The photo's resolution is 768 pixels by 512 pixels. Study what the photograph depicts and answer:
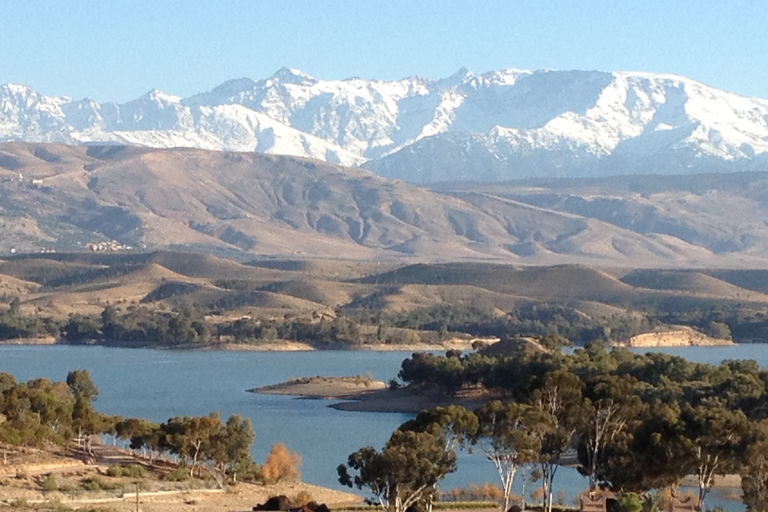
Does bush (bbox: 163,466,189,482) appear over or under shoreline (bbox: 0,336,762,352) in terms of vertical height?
under

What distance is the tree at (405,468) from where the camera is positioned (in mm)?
54469

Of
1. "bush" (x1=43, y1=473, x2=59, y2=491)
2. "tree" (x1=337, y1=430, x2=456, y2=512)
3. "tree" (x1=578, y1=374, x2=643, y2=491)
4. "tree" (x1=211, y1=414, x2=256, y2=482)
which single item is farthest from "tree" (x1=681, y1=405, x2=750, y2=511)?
"bush" (x1=43, y1=473, x2=59, y2=491)

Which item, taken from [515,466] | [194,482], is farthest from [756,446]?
[194,482]

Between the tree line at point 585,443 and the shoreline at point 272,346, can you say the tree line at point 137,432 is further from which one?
the shoreline at point 272,346

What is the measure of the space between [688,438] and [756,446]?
301 centimetres

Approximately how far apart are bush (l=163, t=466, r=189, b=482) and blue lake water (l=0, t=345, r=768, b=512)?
10780 millimetres

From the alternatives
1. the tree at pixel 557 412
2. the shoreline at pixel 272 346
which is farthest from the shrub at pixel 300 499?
the shoreline at pixel 272 346

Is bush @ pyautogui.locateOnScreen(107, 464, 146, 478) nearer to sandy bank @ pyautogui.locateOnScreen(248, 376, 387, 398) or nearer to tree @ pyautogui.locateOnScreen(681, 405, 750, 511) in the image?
tree @ pyautogui.locateOnScreen(681, 405, 750, 511)

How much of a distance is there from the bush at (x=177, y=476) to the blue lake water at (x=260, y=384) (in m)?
10.8

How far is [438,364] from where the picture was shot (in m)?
Answer: 123

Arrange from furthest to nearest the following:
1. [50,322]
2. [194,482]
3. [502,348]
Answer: [50,322], [502,348], [194,482]

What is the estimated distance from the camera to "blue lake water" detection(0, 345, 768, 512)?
85688mm

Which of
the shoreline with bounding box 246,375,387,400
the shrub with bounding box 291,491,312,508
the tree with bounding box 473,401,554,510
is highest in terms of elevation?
the shoreline with bounding box 246,375,387,400

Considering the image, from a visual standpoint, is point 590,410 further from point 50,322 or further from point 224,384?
point 50,322
